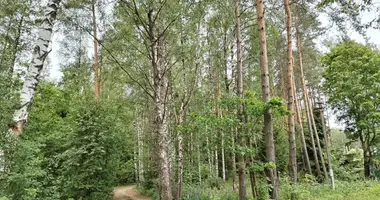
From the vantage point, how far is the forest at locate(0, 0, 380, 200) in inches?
209

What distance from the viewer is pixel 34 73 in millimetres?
4133

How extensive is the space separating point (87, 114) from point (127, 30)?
4206 mm

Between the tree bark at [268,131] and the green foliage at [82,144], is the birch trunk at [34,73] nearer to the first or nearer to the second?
the tree bark at [268,131]

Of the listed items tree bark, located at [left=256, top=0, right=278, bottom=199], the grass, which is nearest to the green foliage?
the grass

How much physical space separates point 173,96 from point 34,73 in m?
6.32

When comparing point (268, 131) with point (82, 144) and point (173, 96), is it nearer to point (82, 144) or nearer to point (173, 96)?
point (173, 96)

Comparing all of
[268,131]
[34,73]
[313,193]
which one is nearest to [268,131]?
[268,131]

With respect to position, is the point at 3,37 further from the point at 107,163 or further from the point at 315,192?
the point at 315,192

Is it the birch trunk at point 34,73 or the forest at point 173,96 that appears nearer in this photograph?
the birch trunk at point 34,73

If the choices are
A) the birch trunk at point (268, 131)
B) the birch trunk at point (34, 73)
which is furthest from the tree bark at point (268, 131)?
the birch trunk at point (34, 73)

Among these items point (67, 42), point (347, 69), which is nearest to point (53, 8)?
point (67, 42)

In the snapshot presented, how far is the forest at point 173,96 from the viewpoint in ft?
17.4

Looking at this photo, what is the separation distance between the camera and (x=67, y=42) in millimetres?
14023

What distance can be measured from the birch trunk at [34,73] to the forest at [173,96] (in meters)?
0.02
